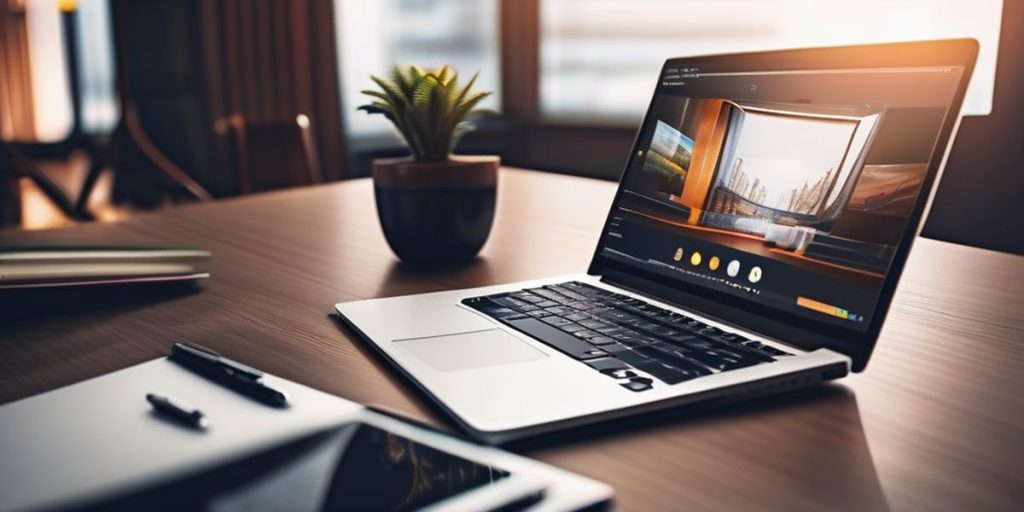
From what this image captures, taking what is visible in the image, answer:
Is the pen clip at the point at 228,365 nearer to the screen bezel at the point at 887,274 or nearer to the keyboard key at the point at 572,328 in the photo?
the keyboard key at the point at 572,328

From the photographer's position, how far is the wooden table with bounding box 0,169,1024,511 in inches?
18.0

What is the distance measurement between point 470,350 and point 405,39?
3.73m

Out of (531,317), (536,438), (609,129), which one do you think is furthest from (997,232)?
(609,129)

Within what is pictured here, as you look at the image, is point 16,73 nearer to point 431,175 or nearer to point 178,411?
point 431,175

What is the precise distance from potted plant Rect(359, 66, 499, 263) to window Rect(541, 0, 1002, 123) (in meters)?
2.05

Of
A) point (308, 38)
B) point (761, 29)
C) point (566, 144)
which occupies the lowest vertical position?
point (566, 144)

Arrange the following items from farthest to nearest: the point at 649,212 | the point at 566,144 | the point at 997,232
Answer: the point at 566,144 → the point at 997,232 → the point at 649,212

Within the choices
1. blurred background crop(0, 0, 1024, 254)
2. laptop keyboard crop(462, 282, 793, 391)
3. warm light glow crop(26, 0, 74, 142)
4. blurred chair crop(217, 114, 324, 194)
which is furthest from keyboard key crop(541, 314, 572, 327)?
warm light glow crop(26, 0, 74, 142)

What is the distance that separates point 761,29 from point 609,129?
0.90 meters

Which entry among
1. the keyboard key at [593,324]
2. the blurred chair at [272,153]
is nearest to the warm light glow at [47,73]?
the blurred chair at [272,153]

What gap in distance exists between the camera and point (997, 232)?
113cm

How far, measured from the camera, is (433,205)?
3.29 feet

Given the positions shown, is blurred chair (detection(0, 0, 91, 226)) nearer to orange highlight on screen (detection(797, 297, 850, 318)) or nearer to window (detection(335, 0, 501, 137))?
window (detection(335, 0, 501, 137))

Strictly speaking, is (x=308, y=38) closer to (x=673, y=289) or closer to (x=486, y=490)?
(x=673, y=289)
